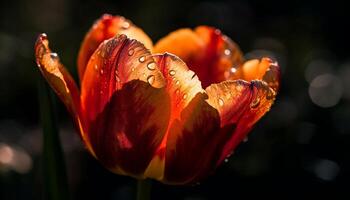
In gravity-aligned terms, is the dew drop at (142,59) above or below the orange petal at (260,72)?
above

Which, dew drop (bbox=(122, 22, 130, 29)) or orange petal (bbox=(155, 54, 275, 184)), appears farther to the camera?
dew drop (bbox=(122, 22, 130, 29))

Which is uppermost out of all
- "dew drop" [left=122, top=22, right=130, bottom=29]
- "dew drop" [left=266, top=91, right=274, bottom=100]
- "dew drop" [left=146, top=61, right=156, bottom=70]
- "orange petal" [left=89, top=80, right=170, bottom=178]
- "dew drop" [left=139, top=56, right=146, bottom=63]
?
"dew drop" [left=139, top=56, right=146, bottom=63]

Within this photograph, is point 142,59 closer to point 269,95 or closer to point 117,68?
point 117,68

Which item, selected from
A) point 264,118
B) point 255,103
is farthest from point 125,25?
point 264,118

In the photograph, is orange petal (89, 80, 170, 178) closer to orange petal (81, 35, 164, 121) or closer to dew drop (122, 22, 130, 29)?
orange petal (81, 35, 164, 121)

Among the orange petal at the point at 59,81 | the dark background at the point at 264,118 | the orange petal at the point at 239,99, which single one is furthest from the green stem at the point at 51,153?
the dark background at the point at 264,118

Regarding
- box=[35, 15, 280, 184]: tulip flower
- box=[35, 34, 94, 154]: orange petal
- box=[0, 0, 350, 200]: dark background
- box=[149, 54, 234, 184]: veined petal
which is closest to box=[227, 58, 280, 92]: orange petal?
box=[35, 15, 280, 184]: tulip flower

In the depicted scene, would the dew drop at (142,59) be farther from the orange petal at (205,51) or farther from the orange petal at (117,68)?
the orange petal at (205,51)
